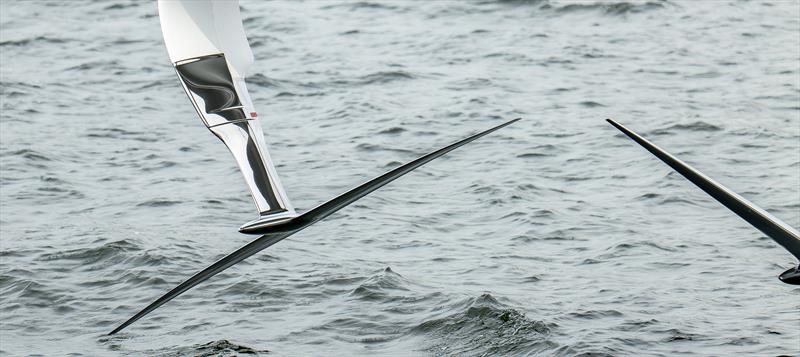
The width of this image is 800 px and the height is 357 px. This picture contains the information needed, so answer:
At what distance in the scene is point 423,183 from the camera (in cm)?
2392

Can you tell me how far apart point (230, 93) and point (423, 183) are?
613 inches

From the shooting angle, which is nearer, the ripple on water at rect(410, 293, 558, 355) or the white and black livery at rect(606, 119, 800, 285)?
the white and black livery at rect(606, 119, 800, 285)

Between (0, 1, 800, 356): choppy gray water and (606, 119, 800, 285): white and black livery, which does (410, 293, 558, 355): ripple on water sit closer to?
(0, 1, 800, 356): choppy gray water

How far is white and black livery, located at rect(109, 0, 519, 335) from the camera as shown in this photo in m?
8.16

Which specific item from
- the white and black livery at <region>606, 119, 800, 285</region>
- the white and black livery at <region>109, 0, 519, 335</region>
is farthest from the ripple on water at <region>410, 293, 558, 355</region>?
the white and black livery at <region>606, 119, 800, 285</region>

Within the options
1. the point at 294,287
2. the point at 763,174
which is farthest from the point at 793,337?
the point at 763,174

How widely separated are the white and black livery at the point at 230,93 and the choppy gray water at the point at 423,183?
7.05 m

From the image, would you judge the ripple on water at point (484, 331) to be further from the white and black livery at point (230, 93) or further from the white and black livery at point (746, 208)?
the white and black livery at point (746, 208)

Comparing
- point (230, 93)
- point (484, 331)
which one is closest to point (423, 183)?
point (484, 331)

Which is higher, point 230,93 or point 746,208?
point 230,93

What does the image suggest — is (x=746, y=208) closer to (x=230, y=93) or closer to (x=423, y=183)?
(x=230, y=93)

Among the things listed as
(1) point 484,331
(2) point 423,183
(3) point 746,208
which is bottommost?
(2) point 423,183

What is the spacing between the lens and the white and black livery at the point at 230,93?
8164 millimetres

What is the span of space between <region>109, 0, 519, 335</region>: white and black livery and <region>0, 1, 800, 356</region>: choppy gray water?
23.1ft
